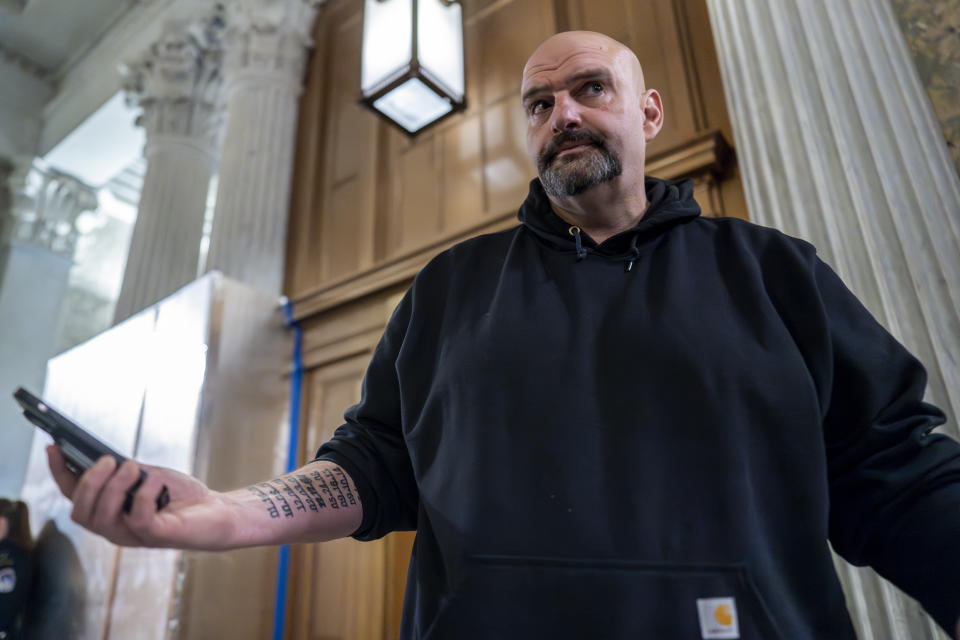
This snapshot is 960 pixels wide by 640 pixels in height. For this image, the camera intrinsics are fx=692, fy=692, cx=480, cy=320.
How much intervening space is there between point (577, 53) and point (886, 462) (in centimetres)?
91

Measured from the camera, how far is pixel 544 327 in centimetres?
105

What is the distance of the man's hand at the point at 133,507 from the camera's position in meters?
0.75

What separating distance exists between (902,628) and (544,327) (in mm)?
1257

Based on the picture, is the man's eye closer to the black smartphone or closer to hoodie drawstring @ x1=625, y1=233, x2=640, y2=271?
hoodie drawstring @ x1=625, y1=233, x2=640, y2=271

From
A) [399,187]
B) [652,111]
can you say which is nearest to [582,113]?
[652,111]

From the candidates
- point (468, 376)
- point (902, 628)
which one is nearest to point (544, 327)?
point (468, 376)

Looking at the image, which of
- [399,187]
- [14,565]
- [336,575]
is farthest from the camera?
[399,187]

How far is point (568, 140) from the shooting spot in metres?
1.27

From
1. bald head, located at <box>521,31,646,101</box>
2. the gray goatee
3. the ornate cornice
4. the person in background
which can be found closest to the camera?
the gray goatee

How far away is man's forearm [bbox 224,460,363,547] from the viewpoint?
919 millimetres

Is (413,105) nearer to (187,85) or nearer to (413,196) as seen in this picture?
(413,196)

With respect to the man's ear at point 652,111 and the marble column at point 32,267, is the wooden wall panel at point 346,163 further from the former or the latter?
the marble column at point 32,267

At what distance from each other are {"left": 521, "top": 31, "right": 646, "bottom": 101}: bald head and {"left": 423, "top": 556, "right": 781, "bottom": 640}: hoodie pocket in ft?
2.99

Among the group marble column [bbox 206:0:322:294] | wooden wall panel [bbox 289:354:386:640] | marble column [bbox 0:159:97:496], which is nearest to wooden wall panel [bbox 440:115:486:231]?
wooden wall panel [bbox 289:354:386:640]
